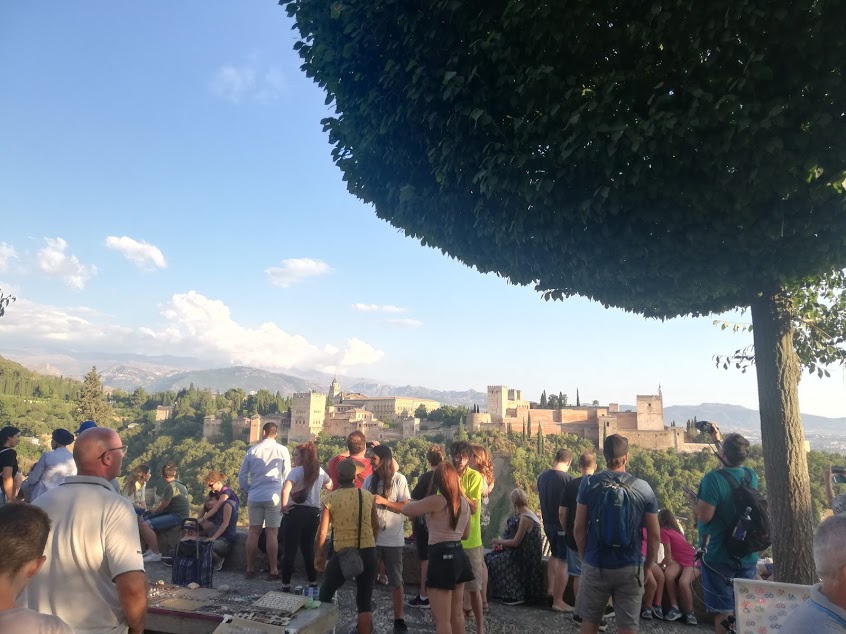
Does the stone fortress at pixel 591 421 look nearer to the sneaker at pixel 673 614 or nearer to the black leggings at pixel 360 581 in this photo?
the sneaker at pixel 673 614

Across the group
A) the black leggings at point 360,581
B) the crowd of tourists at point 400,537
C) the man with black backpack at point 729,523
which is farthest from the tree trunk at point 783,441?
the black leggings at point 360,581

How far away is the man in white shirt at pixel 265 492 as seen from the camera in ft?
20.8

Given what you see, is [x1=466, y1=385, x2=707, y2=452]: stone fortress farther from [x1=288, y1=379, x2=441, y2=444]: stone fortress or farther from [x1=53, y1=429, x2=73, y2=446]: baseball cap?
[x1=53, y1=429, x2=73, y2=446]: baseball cap

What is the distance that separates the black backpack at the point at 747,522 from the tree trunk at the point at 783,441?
28.2 inches

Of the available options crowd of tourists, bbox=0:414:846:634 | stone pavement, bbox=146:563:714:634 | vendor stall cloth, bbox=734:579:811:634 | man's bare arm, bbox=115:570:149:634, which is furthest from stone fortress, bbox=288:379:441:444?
man's bare arm, bbox=115:570:149:634

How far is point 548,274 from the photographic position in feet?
16.8

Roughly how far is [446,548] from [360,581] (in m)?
0.89

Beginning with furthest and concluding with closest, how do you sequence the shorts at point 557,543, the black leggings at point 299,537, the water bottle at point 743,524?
1. the black leggings at point 299,537
2. the shorts at point 557,543
3. the water bottle at point 743,524

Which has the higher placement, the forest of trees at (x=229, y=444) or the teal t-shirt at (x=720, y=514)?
the teal t-shirt at (x=720, y=514)

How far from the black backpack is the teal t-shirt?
0.02m

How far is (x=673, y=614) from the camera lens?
16.7 feet

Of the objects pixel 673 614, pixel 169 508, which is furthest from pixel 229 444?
pixel 673 614

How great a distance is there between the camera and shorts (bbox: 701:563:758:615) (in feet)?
→ 13.3

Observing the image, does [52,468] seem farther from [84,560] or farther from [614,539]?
[614,539]
